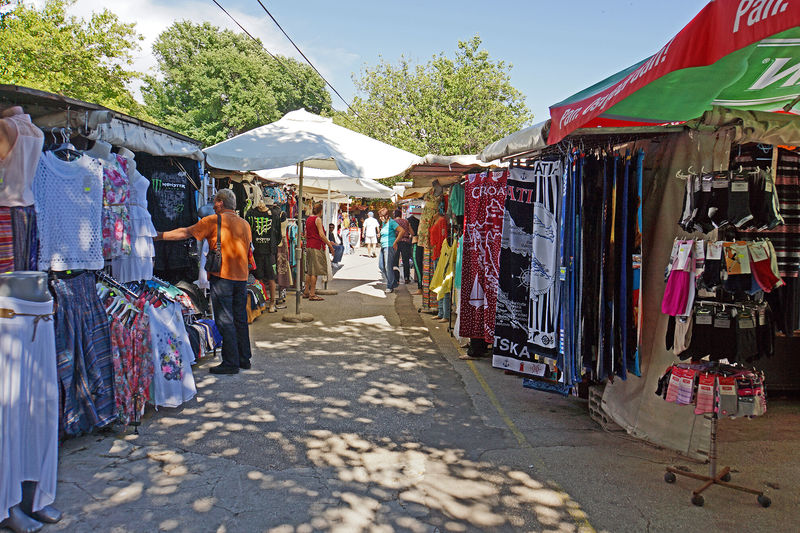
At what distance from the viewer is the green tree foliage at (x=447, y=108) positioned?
108 feet

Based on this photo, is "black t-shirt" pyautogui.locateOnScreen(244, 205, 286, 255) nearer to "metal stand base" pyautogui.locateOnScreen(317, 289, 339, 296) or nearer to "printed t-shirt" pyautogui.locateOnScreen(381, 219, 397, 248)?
"metal stand base" pyautogui.locateOnScreen(317, 289, 339, 296)

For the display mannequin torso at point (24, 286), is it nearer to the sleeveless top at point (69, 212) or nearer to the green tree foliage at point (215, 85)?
the sleeveless top at point (69, 212)

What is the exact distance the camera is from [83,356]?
412cm

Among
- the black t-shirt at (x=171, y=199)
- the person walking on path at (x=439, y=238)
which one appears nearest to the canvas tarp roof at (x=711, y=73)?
the black t-shirt at (x=171, y=199)

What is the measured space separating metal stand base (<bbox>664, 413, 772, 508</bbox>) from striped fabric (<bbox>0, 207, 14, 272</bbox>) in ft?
14.8

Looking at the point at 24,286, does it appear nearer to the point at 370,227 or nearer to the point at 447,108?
the point at 370,227

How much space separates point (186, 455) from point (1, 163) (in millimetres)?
2274

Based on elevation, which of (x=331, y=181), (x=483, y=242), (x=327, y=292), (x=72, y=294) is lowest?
(x=327, y=292)

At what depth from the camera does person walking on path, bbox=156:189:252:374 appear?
20.0 ft

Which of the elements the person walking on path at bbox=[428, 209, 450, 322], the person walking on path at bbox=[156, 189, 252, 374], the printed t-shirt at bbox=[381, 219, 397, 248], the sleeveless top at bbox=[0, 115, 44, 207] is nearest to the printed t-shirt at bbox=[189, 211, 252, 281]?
the person walking on path at bbox=[156, 189, 252, 374]

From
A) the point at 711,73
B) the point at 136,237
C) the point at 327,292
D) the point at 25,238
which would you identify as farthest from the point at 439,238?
the point at 711,73

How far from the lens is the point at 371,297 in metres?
12.9

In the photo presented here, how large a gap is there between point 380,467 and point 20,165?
10.1 ft

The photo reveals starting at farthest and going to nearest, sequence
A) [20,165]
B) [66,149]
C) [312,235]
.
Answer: [312,235] → [66,149] → [20,165]
